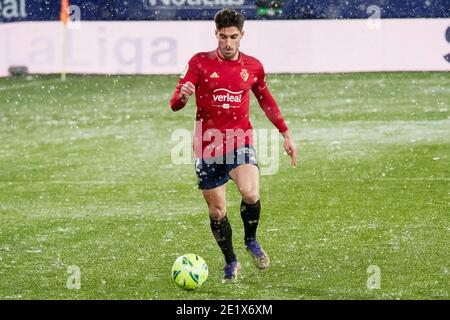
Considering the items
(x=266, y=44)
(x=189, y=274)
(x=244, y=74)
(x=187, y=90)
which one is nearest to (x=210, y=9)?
(x=266, y=44)

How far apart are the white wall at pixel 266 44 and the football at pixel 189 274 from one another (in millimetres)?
15210

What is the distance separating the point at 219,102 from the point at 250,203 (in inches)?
33.8

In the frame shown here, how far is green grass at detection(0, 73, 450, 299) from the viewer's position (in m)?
8.55

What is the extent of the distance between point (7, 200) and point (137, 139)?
4743mm

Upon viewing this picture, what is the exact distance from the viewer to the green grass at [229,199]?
8547 millimetres

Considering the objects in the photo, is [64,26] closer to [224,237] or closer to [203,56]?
[203,56]

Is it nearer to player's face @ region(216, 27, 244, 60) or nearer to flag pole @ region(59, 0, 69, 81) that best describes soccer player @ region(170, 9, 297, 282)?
player's face @ region(216, 27, 244, 60)

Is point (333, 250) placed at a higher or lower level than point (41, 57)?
lower

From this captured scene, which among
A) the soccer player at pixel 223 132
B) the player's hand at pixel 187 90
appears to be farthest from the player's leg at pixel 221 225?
the player's hand at pixel 187 90

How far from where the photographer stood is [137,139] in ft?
55.7

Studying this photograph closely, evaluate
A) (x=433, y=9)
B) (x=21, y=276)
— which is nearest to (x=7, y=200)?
(x=21, y=276)

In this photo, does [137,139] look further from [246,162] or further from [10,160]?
[246,162]

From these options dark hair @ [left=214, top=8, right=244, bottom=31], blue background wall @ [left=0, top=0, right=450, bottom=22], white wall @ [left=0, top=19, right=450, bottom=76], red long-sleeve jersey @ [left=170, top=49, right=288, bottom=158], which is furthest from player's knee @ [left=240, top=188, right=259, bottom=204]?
blue background wall @ [left=0, top=0, right=450, bottom=22]

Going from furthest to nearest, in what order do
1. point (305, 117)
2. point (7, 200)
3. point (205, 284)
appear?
1. point (305, 117)
2. point (7, 200)
3. point (205, 284)
